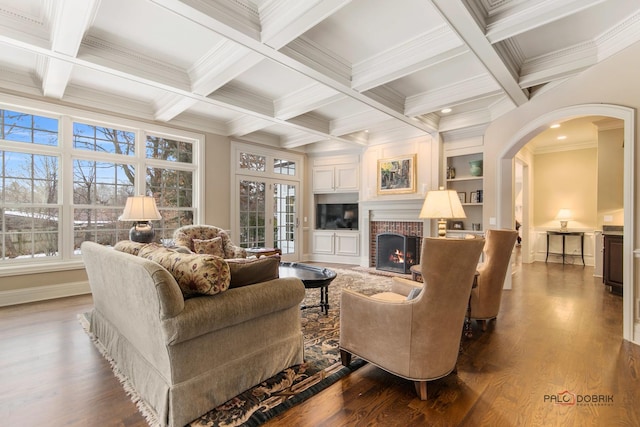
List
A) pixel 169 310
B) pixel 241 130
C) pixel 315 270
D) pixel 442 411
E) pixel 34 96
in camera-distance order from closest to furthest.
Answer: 1. pixel 169 310
2. pixel 442 411
3. pixel 315 270
4. pixel 34 96
5. pixel 241 130

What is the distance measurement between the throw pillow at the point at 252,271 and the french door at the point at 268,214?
414cm

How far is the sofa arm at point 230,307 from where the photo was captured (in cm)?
156

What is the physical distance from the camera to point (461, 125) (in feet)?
16.9

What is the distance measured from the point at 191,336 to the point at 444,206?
2491 mm

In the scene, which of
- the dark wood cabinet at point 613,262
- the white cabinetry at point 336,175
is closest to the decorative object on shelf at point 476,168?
the dark wood cabinet at point 613,262

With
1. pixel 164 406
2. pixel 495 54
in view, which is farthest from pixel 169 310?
pixel 495 54

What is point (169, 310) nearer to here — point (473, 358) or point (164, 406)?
point (164, 406)

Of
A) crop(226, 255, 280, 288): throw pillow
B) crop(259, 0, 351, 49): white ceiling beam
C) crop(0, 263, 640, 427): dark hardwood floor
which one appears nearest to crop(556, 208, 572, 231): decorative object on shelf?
crop(0, 263, 640, 427): dark hardwood floor

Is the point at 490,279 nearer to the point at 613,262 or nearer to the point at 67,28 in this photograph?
the point at 613,262

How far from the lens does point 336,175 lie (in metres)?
7.05

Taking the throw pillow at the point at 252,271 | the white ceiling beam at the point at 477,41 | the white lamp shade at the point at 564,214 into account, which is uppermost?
the white ceiling beam at the point at 477,41

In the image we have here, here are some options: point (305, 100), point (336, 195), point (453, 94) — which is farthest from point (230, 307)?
point (336, 195)

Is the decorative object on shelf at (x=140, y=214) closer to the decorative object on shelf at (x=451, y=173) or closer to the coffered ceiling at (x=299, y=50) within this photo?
the coffered ceiling at (x=299, y=50)

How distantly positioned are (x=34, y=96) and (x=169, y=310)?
428cm
